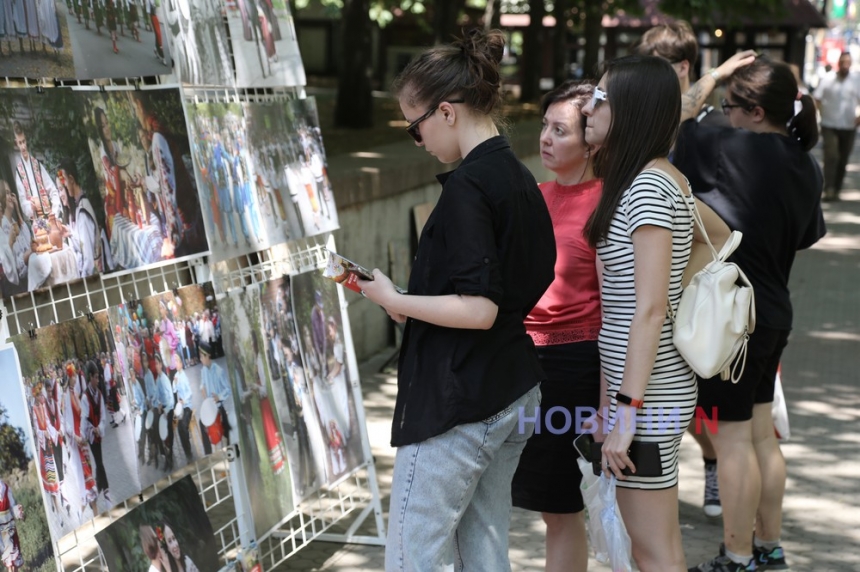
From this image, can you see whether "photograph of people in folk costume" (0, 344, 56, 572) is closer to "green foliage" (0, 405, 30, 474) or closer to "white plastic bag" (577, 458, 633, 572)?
"green foliage" (0, 405, 30, 474)

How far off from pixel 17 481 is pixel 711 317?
71.7 inches

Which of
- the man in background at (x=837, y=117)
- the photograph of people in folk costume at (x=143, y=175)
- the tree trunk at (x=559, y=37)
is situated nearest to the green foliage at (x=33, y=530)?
the photograph of people in folk costume at (x=143, y=175)

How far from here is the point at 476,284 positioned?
99.0 inches

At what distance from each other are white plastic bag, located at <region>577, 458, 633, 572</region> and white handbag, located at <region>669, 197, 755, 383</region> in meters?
0.41

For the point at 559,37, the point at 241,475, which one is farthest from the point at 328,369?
the point at 559,37

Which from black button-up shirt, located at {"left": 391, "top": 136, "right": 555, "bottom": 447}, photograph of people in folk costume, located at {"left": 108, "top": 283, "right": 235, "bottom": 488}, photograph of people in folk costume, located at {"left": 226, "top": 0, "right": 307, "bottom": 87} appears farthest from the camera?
photograph of people in folk costume, located at {"left": 226, "top": 0, "right": 307, "bottom": 87}

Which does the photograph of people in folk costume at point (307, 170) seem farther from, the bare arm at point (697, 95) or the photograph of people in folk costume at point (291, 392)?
the bare arm at point (697, 95)

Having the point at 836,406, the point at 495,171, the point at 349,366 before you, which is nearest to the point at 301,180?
the point at 349,366

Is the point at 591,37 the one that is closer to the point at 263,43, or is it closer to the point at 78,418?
the point at 263,43

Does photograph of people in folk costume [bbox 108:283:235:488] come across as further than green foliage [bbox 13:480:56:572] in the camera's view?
Yes

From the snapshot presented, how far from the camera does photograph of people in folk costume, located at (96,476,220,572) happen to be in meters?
3.10

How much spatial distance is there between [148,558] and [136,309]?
71 centimetres

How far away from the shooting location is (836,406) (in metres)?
6.77

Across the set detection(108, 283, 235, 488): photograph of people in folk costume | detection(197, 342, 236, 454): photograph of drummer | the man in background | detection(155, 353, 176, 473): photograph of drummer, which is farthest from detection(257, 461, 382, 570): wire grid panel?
the man in background
